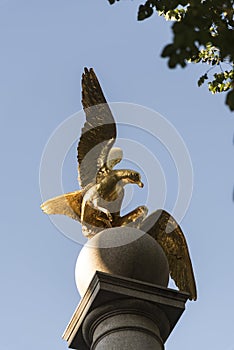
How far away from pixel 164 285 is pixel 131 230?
790 millimetres

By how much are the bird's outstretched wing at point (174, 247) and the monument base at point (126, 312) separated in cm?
135

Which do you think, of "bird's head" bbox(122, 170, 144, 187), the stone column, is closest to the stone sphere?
the stone column

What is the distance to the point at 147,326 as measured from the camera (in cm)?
862

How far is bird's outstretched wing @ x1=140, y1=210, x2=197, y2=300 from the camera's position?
1026 centimetres

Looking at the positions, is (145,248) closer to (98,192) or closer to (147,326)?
(147,326)

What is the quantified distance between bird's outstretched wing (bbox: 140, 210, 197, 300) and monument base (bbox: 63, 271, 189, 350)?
4.44 ft

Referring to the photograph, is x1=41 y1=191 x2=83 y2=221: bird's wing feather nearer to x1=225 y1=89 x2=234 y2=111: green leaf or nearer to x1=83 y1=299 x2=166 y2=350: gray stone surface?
x1=83 y1=299 x2=166 y2=350: gray stone surface

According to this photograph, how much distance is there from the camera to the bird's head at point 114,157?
10.7 m

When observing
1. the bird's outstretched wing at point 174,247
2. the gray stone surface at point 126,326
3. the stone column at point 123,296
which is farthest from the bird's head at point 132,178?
the gray stone surface at point 126,326

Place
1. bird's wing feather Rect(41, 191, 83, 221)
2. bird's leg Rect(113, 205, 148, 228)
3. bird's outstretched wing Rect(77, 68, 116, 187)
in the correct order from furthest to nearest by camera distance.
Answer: bird's outstretched wing Rect(77, 68, 116, 187) → bird's wing feather Rect(41, 191, 83, 221) → bird's leg Rect(113, 205, 148, 228)

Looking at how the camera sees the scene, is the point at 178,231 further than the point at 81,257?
Yes

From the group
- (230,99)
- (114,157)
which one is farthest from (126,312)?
(230,99)

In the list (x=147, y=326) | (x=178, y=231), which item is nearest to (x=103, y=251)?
(x=147, y=326)

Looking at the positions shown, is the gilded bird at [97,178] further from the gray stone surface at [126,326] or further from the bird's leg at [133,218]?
the gray stone surface at [126,326]
